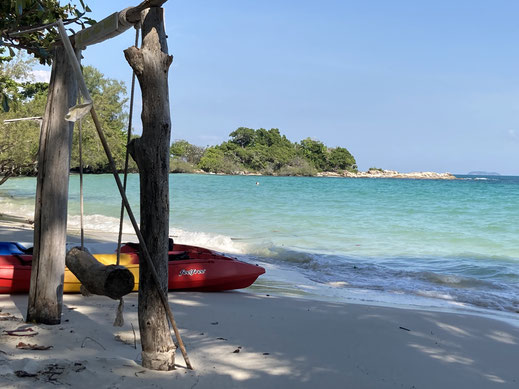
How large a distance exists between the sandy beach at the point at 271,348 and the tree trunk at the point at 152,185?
23 centimetres

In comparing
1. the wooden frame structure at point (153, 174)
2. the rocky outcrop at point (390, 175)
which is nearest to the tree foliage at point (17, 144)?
the wooden frame structure at point (153, 174)

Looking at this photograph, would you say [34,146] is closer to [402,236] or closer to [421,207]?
Answer: [402,236]

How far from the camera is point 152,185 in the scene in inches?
135

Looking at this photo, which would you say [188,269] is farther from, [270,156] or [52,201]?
[270,156]

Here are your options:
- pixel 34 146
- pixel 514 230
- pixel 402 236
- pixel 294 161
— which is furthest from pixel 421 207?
pixel 294 161

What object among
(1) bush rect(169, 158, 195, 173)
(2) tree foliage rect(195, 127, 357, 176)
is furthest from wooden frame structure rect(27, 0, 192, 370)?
(2) tree foliage rect(195, 127, 357, 176)

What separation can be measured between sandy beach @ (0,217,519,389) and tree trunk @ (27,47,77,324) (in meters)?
0.22

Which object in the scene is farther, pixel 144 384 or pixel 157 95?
pixel 157 95

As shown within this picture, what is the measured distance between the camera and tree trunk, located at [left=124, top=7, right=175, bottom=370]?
3420 mm

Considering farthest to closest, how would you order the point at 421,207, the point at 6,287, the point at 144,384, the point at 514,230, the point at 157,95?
the point at 421,207, the point at 514,230, the point at 6,287, the point at 157,95, the point at 144,384

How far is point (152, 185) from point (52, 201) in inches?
52.9

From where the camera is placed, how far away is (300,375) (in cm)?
367

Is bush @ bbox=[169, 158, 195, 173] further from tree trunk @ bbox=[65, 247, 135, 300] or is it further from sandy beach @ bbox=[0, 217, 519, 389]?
tree trunk @ bbox=[65, 247, 135, 300]

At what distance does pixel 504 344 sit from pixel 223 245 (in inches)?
330
